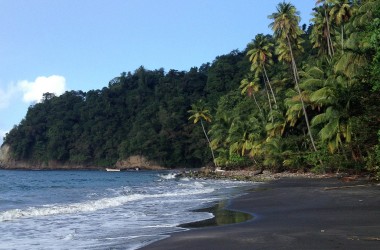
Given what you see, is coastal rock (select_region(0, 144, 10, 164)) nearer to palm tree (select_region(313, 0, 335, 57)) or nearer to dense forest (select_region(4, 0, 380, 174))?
dense forest (select_region(4, 0, 380, 174))

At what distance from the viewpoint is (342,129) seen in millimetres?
26938

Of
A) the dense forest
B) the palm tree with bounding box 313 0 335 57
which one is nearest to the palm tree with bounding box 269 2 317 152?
the dense forest

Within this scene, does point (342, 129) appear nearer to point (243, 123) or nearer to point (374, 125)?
point (374, 125)

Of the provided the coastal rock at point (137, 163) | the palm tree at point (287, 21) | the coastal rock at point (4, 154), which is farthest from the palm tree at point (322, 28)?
the coastal rock at point (4, 154)

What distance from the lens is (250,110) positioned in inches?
2522

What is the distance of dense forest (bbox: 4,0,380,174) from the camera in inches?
1017

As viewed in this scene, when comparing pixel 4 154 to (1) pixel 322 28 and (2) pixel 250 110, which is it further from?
(1) pixel 322 28

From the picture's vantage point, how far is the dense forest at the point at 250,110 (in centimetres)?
2584

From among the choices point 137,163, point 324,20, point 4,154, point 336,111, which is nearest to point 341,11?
point 324,20

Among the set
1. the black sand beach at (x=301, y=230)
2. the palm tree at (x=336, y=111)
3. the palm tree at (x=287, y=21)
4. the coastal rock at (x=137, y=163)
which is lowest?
the black sand beach at (x=301, y=230)

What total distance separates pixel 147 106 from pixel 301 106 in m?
76.5

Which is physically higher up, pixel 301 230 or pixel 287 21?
pixel 287 21

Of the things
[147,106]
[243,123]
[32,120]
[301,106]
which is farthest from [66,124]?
[301,106]

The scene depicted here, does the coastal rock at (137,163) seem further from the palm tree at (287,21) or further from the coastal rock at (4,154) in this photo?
the palm tree at (287,21)
